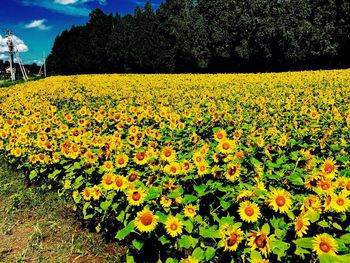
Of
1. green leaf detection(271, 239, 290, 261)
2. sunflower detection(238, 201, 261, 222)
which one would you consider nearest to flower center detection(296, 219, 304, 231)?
green leaf detection(271, 239, 290, 261)

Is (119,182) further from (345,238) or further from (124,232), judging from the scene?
(345,238)

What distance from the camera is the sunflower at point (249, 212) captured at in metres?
2.14

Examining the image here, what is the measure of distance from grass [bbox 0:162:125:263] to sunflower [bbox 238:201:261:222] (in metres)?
1.87

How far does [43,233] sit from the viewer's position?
433 centimetres

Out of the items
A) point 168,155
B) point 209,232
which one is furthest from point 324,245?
point 168,155

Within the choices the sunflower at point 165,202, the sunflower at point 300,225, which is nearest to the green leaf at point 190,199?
the sunflower at point 165,202

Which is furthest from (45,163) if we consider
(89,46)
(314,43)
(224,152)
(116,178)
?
(89,46)

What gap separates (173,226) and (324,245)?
0.89 meters

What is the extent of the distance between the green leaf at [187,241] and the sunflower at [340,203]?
0.82m

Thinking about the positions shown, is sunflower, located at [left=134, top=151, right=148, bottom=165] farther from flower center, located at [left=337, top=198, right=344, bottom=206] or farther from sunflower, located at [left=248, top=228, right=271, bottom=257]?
flower center, located at [left=337, top=198, right=344, bottom=206]

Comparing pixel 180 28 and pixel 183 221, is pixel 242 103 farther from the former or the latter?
pixel 180 28

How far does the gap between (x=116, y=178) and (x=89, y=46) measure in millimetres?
61110

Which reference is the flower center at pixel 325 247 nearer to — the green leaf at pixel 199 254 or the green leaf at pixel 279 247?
the green leaf at pixel 279 247

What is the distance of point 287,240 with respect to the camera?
217 centimetres
